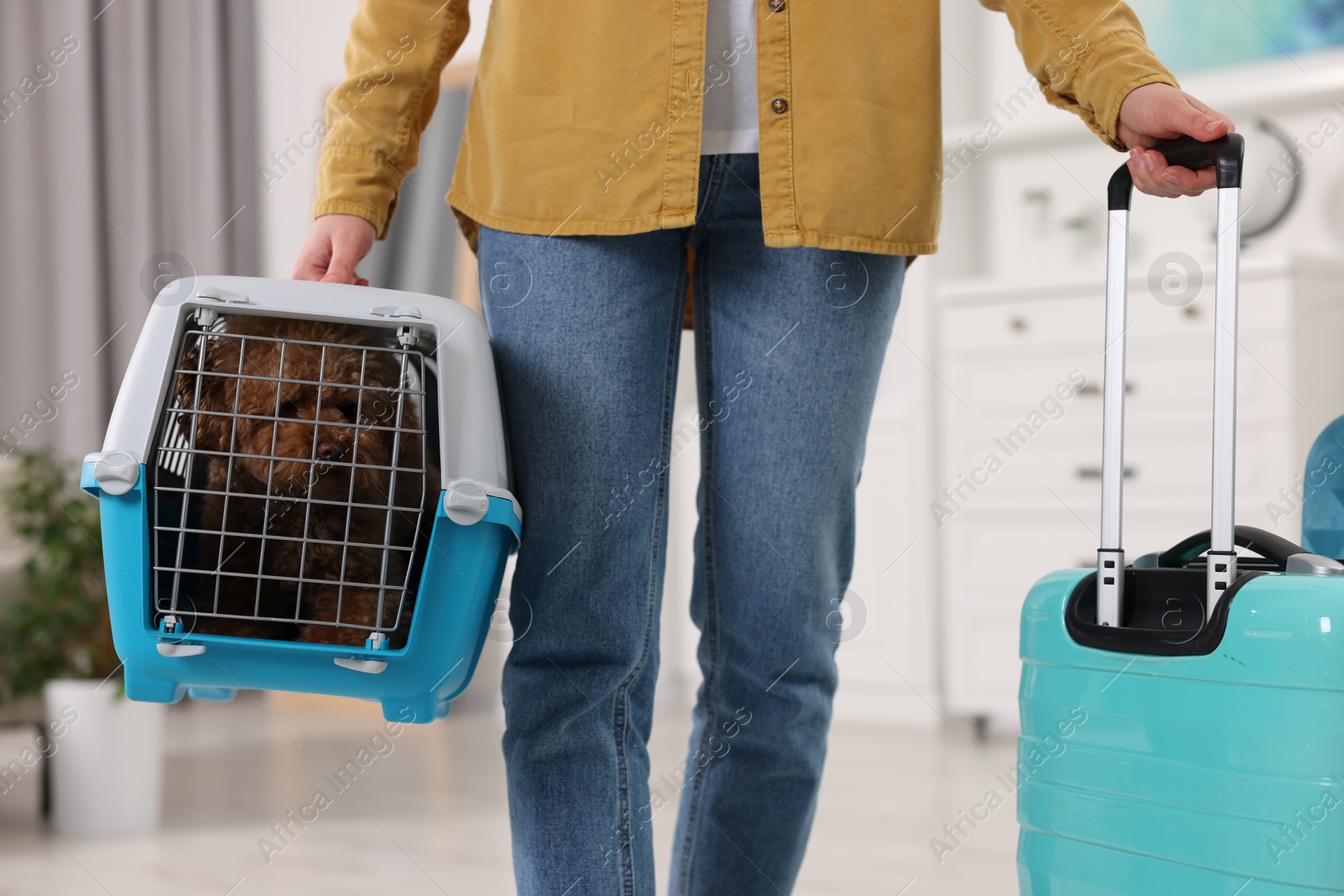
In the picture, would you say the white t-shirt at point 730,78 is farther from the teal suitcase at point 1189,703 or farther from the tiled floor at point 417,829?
the tiled floor at point 417,829

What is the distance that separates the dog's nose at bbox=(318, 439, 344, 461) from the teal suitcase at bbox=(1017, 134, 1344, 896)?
488 millimetres

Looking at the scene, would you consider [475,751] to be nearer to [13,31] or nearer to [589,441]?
[589,441]

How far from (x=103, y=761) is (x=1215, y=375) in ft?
5.72

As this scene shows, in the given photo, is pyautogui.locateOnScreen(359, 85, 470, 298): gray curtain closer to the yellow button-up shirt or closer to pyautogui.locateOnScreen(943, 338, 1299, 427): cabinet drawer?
pyautogui.locateOnScreen(943, 338, 1299, 427): cabinet drawer

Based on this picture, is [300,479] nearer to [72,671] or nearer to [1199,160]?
[1199,160]

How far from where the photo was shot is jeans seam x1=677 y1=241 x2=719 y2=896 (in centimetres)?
96

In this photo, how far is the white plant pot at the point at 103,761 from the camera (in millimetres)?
1909

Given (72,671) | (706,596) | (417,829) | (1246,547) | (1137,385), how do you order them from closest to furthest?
(1246,547)
(706,596)
(417,829)
(72,671)
(1137,385)

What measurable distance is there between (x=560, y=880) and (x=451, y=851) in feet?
3.05

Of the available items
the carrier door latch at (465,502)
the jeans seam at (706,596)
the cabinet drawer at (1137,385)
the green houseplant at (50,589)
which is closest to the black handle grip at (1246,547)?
the jeans seam at (706,596)

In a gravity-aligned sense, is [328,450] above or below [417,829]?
above

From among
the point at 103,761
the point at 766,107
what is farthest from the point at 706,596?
the point at 103,761

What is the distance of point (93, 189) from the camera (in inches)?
136

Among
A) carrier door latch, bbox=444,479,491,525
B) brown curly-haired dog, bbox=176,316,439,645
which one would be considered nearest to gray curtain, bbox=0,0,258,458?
brown curly-haired dog, bbox=176,316,439,645
